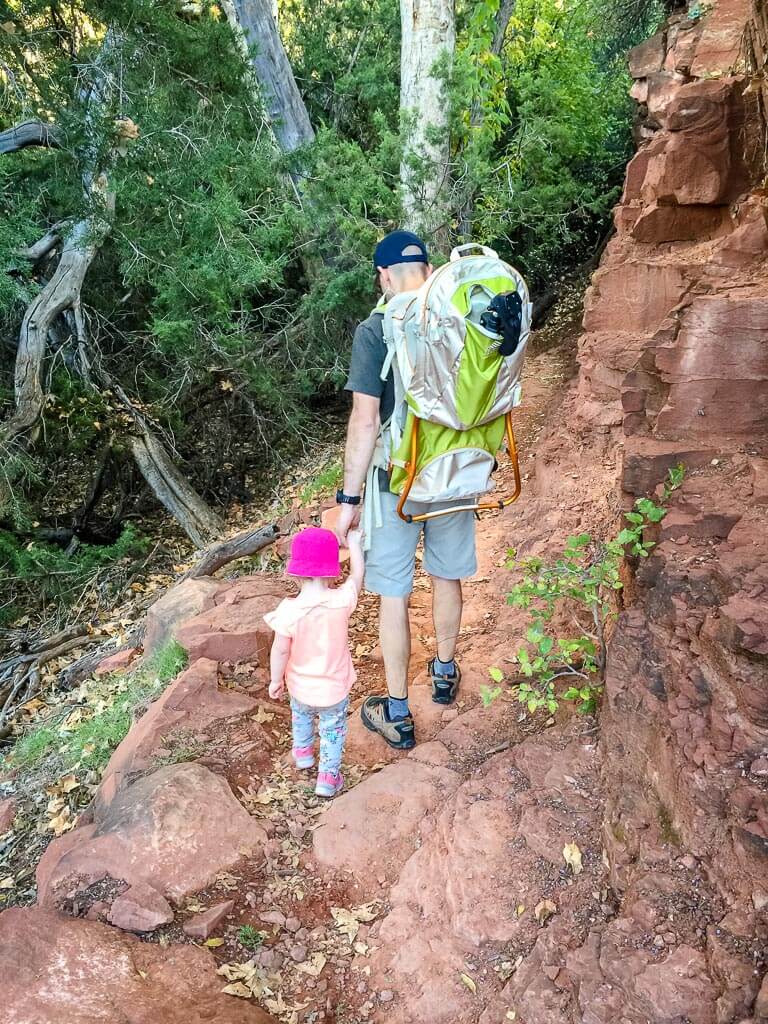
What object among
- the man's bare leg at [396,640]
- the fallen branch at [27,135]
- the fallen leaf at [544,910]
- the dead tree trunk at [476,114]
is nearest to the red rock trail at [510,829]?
the fallen leaf at [544,910]

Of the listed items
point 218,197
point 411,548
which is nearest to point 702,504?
point 411,548

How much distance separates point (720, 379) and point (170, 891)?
10.4ft

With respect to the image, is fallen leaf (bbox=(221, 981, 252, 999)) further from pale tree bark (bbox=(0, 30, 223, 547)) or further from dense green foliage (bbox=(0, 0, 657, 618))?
pale tree bark (bbox=(0, 30, 223, 547))

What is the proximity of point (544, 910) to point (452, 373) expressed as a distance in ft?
6.56

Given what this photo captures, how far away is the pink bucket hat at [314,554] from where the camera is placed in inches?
124

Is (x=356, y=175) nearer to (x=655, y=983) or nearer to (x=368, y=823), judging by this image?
(x=368, y=823)

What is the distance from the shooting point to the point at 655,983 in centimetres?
208

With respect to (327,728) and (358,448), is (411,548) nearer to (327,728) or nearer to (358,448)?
(358,448)

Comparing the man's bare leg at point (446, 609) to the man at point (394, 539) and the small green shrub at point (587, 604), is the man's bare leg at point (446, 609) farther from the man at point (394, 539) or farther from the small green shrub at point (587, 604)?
the small green shrub at point (587, 604)

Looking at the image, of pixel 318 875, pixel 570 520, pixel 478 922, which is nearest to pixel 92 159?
pixel 570 520

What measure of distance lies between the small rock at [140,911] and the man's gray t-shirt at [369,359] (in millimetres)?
2133

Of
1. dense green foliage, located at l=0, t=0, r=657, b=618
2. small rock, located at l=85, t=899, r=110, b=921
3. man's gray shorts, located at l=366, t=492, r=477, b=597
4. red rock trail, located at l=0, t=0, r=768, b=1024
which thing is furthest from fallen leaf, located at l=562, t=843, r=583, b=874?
dense green foliage, located at l=0, t=0, r=657, b=618

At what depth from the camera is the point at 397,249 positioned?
126 inches

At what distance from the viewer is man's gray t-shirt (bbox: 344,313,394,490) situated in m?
3.15
